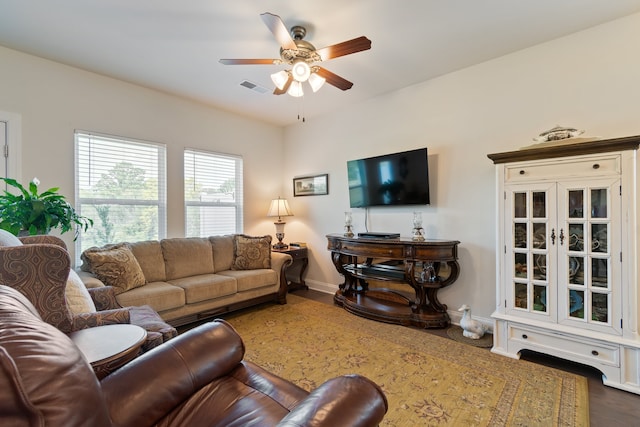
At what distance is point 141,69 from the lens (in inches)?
122

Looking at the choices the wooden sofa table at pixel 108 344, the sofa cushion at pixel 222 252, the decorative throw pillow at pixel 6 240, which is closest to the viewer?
the wooden sofa table at pixel 108 344

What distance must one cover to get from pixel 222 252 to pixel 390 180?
234cm

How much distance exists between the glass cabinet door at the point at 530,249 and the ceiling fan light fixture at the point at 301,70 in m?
1.94

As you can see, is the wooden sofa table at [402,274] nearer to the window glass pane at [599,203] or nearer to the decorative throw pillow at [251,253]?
the decorative throw pillow at [251,253]

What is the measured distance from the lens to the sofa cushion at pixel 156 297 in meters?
2.66

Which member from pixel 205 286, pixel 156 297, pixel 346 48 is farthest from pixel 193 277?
pixel 346 48

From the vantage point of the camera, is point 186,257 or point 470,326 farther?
point 186,257

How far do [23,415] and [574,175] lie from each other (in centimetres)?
306

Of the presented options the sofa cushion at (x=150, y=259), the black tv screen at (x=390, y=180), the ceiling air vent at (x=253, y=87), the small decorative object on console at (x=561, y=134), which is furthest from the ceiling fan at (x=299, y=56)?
the sofa cushion at (x=150, y=259)

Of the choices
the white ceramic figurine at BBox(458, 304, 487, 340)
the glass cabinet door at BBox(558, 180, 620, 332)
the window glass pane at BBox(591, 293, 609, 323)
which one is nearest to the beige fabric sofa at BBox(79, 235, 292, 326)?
the white ceramic figurine at BBox(458, 304, 487, 340)

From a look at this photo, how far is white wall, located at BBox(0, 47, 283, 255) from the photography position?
9.32 ft

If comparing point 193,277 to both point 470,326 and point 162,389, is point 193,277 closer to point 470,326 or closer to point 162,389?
point 162,389

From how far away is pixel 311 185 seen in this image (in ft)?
15.3

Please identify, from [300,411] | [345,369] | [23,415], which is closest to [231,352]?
[300,411]
